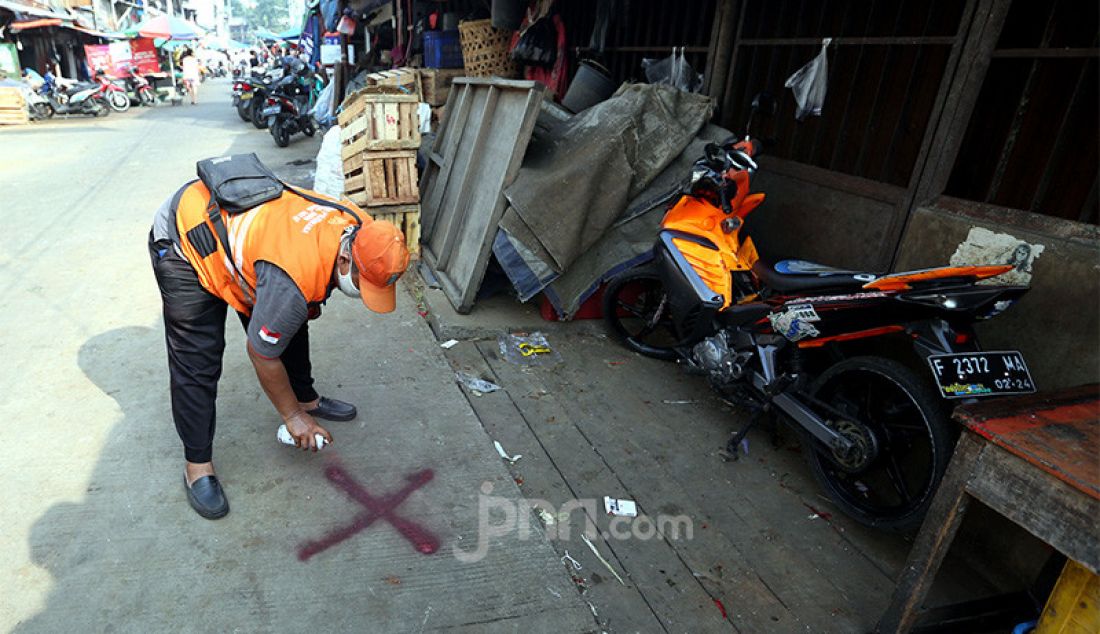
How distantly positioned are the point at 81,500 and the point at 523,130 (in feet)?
10.1

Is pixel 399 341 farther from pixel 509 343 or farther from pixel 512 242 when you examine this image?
pixel 512 242

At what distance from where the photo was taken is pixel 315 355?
12.3 ft

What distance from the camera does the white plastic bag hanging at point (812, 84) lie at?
11.5 ft

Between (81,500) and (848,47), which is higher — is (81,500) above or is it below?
below

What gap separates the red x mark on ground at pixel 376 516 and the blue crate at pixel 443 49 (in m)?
6.27

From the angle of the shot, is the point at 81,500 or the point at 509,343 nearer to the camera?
the point at 81,500

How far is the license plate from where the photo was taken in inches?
83.2

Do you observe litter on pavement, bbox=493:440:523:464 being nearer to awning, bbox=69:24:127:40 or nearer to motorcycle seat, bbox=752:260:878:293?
motorcycle seat, bbox=752:260:878:293

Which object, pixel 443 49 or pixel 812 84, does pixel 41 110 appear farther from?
pixel 812 84

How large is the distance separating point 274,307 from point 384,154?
134 inches

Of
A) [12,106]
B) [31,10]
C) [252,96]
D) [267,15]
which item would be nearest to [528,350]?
[252,96]

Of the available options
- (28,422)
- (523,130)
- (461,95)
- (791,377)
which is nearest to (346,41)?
(461,95)

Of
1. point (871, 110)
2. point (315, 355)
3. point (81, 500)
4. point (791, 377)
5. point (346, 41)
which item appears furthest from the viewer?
point (346, 41)

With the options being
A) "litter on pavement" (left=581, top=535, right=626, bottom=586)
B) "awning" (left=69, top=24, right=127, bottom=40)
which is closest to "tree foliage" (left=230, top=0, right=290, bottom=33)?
"awning" (left=69, top=24, right=127, bottom=40)
